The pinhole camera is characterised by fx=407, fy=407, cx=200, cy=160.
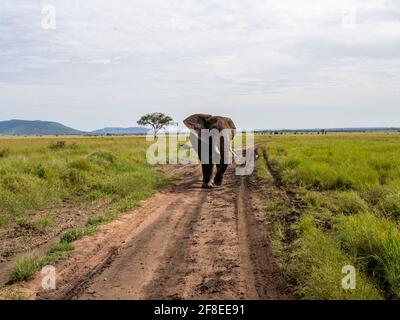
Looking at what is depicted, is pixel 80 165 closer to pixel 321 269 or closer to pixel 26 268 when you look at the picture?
pixel 26 268

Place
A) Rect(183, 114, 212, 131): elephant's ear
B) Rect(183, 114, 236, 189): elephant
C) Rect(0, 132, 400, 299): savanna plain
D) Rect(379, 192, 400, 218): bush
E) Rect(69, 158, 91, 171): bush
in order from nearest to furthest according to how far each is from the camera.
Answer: Rect(0, 132, 400, 299): savanna plain
Rect(379, 192, 400, 218): bush
Rect(183, 114, 236, 189): elephant
Rect(69, 158, 91, 171): bush
Rect(183, 114, 212, 131): elephant's ear

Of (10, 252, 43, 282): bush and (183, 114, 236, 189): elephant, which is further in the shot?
(183, 114, 236, 189): elephant

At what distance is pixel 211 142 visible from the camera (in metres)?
15.3

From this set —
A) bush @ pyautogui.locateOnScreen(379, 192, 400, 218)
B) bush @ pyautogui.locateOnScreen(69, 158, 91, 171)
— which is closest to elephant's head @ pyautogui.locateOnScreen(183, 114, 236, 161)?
bush @ pyautogui.locateOnScreen(69, 158, 91, 171)

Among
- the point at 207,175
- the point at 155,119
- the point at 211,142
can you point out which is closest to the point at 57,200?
the point at 207,175

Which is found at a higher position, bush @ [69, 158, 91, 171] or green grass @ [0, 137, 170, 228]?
bush @ [69, 158, 91, 171]

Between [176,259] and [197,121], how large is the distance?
10.1 meters

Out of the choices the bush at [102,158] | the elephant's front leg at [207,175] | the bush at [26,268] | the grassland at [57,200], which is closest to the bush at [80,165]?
the grassland at [57,200]

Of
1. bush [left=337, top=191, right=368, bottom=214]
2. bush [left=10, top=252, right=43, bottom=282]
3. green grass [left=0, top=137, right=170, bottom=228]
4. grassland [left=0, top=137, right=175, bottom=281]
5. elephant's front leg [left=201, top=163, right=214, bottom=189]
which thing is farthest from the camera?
elephant's front leg [left=201, top=163, right=214, bottom=189]

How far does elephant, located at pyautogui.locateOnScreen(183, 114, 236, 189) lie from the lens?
49.1 feet

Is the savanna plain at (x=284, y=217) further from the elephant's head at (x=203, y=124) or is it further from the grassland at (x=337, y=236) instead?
the elephant's head at (x=203, y=124)

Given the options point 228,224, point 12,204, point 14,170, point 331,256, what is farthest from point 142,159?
point 331,256

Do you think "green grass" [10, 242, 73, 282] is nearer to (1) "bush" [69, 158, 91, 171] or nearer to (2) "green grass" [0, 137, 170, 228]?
(2) "green grass" [0, 137, 170, 228]
